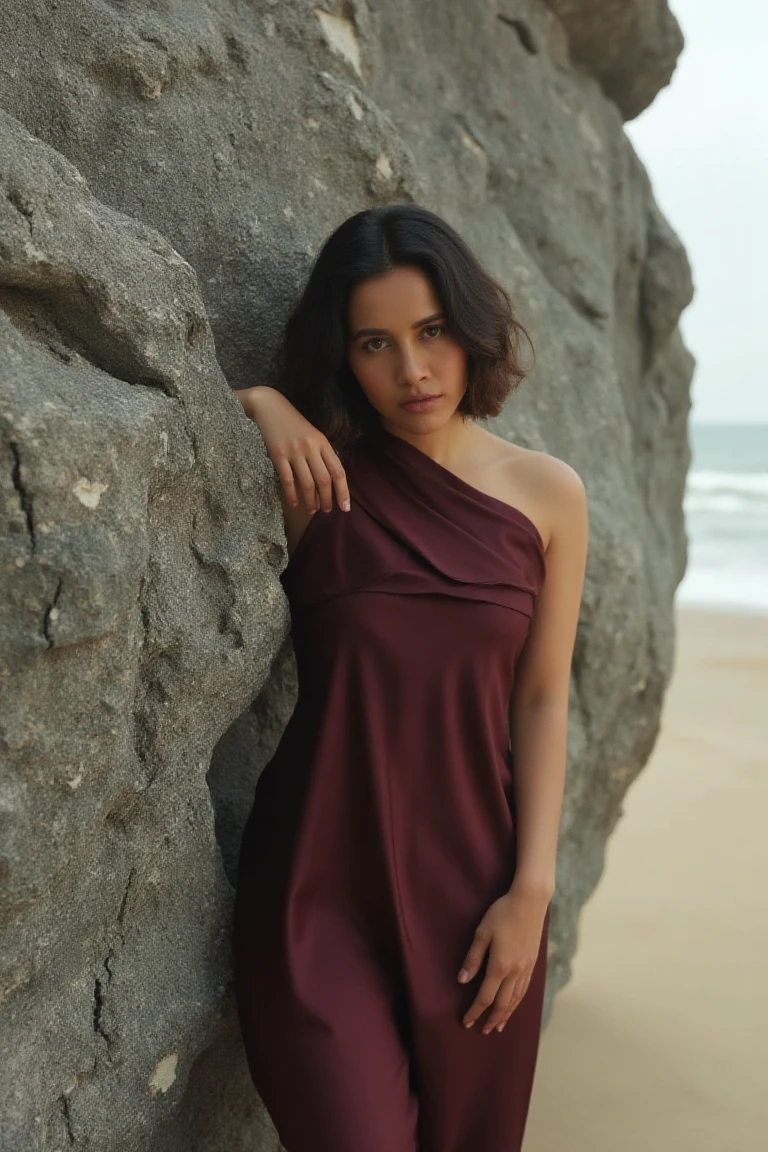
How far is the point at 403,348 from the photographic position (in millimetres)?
1992

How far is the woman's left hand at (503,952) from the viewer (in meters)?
1.98

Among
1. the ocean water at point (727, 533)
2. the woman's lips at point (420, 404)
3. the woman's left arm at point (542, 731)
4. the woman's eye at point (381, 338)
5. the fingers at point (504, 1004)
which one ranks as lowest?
the ocean water at point (727, 533)

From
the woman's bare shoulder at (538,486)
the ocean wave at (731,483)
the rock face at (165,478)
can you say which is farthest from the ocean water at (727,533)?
the woman's bare shoulder at (538,486)

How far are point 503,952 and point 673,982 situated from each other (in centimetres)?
213

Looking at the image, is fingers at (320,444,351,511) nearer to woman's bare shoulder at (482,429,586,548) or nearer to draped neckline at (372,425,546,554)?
draped neckline at (372,425,546,554)

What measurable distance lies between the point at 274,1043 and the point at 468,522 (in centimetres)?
88

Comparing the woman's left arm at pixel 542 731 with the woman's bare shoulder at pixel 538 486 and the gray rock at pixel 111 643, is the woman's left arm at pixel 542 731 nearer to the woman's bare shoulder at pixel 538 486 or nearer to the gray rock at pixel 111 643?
the woman's bare shoulder at pixel 538 486

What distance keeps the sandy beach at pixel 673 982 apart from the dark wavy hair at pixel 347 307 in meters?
1.87

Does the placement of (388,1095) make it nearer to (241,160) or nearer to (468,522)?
(468,522)

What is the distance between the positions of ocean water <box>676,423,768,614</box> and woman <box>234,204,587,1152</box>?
5.24 meters

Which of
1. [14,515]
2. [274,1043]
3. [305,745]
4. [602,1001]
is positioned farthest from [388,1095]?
[602,1001]

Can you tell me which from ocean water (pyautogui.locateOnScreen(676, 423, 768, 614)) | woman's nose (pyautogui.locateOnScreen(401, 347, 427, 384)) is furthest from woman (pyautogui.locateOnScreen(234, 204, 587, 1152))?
ocean water (pyautogui.locateOnScreen(676, 423, 768, 614))

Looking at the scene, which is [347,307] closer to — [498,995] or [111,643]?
[111,643]

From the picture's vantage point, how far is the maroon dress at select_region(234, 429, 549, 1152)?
1.92 metres
